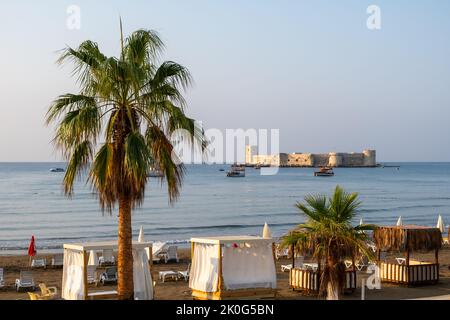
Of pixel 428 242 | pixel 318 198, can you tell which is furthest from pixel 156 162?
pixel 428 242

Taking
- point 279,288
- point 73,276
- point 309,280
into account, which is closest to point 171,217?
point 279,288

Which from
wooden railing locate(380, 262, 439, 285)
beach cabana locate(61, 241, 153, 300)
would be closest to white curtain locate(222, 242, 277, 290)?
beach cabana locate(61, 241, 153, 300)

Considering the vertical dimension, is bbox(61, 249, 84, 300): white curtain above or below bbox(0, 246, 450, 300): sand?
above

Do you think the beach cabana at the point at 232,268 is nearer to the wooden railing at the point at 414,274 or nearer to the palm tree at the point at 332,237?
the palm tree at the point at 332,237

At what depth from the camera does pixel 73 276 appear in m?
14.5

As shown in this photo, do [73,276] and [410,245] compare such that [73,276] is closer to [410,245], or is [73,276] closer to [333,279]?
[333,279]

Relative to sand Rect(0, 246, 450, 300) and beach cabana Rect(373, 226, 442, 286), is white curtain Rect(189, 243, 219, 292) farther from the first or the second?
beach cabana Rect(373, 226, 442, 286)

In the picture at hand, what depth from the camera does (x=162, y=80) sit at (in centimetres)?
1150

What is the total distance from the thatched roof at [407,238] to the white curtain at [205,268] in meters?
4.55

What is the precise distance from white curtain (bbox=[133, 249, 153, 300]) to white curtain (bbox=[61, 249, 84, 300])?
1.26m

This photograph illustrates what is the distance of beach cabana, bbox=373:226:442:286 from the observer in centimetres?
→ 1639

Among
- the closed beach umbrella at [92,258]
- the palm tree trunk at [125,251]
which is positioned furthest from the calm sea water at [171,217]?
the palm tree trunk at [125,251]
